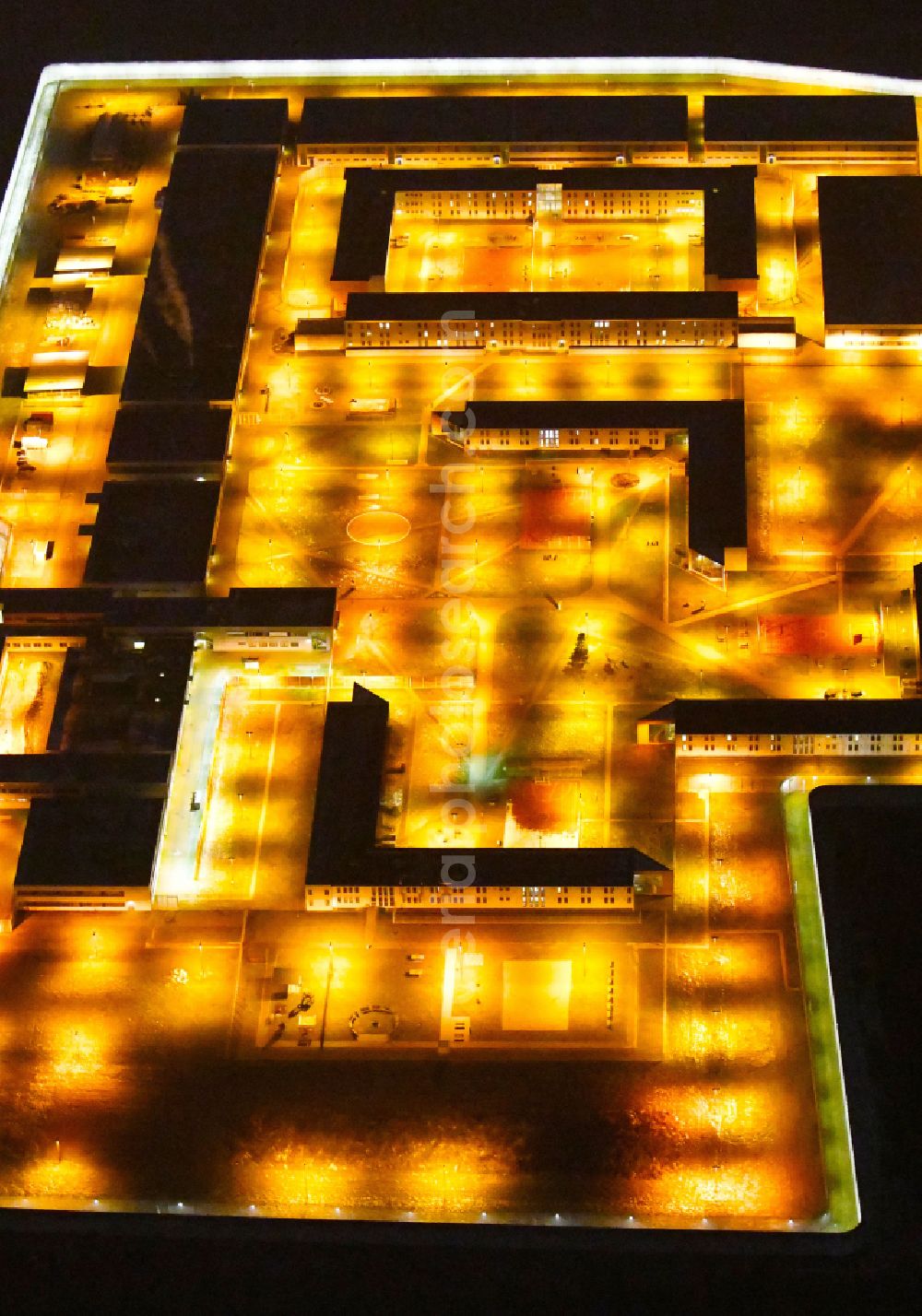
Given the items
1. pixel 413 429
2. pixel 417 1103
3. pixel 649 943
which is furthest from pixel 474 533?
pixel 417 1103

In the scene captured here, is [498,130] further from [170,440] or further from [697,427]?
[170,440]

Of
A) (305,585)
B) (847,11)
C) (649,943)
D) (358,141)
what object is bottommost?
(649,943)

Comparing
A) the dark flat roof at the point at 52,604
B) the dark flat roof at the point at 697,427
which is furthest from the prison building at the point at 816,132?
the dark flat roof at the point at 52,604

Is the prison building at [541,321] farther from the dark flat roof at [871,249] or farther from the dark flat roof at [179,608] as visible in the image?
the dark flat roof at [179,608]

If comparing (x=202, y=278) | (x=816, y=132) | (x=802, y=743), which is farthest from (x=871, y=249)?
(x=202, y=278)

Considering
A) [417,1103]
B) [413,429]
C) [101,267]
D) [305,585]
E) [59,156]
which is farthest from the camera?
[59,156]

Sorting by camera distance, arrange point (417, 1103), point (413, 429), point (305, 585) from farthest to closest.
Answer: point (413, 429) < point (305, 585) < point (417, 1103)

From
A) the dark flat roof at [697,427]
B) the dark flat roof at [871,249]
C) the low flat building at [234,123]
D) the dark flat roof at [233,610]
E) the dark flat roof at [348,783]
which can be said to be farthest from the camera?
the low flat building at [234,123]

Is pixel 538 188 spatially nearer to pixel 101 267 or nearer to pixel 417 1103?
pixel 101 267

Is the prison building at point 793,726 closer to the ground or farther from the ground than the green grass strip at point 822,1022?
farther from the ground
